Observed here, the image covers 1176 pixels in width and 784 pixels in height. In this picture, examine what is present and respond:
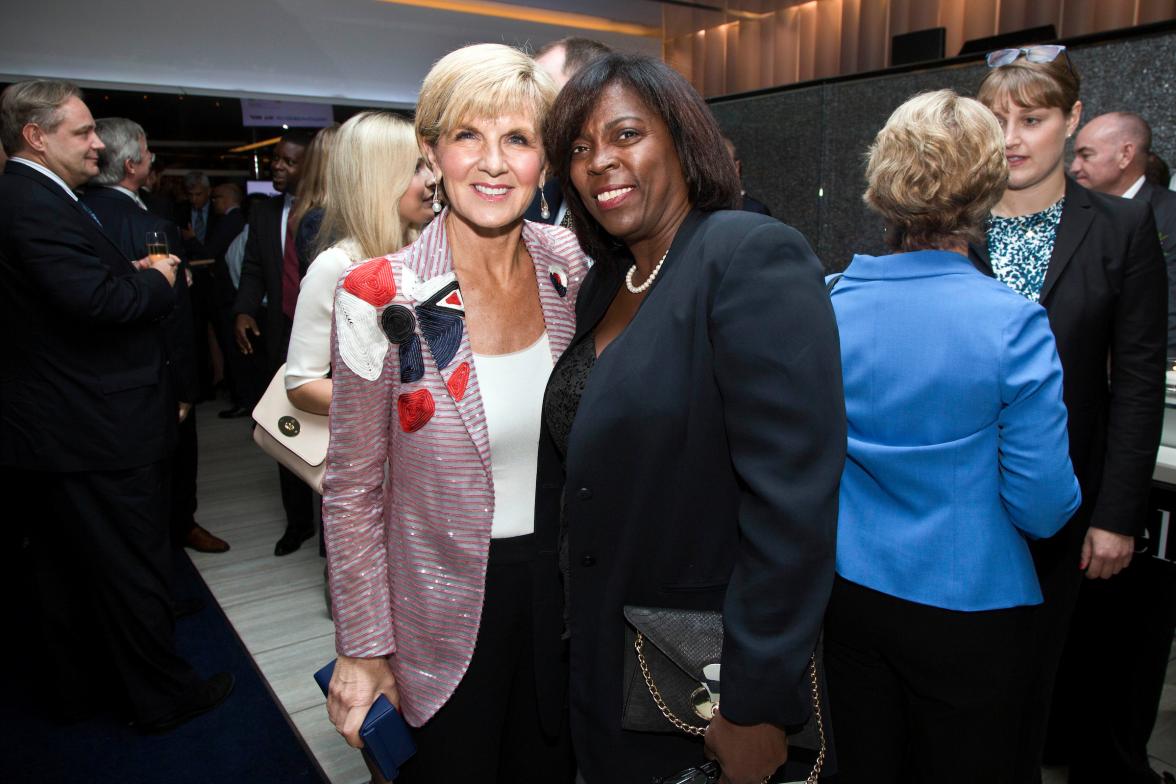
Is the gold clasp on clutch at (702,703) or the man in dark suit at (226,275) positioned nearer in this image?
the gold clasp on clutch at (702,703)

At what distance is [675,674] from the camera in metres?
1.00

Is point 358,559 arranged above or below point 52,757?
above

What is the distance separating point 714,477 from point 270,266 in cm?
308

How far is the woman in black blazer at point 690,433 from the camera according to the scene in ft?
2.87

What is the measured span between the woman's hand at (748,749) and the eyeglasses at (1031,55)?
1.55m

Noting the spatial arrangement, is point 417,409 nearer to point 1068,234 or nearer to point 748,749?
point 748,749

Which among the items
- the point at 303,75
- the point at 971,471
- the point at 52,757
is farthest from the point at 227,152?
the point at 971,471

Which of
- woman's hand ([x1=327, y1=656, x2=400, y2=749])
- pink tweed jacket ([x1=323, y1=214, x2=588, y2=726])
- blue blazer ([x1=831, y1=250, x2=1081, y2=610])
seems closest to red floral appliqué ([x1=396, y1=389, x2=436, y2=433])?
pink tweed jacket ([x1=323, y1=214, x2=588, y2=726])

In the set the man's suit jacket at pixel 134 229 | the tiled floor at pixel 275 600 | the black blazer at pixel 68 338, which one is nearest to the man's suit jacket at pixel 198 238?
the tiled floor at pixel 275 600

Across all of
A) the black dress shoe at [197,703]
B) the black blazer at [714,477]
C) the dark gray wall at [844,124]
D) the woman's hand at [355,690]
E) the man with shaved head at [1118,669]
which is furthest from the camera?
the dark gray wall at [844,124]

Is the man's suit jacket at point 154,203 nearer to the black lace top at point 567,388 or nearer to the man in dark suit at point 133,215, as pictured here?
the man in dark suit at point 133,215

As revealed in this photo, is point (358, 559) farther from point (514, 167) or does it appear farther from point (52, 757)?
point (52, 757)

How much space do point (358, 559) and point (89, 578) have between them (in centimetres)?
163

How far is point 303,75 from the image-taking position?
6.20 metres
